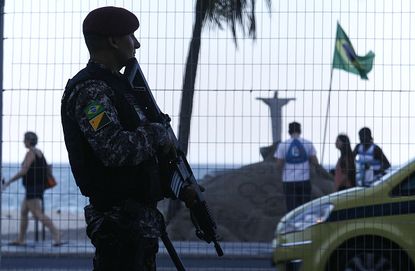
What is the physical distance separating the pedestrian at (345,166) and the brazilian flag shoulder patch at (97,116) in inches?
142

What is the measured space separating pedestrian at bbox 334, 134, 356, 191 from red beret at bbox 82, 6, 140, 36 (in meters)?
3.39

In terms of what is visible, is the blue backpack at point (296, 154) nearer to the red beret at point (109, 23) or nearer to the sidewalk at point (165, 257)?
the sidewalk at point (165, 257)

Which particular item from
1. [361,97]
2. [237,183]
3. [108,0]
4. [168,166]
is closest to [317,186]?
[237,183]

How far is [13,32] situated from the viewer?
7625 mm

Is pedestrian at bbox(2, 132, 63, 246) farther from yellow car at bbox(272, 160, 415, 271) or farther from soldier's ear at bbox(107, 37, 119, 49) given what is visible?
soldier's ear at bbox(107, 37, 119, 49)

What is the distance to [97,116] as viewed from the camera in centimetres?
441

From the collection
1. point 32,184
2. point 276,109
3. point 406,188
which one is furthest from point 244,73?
point 32,184

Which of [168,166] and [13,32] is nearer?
[168,166]

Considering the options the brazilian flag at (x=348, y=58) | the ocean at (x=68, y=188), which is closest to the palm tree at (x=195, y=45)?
the ocean at (x=68, y=188)

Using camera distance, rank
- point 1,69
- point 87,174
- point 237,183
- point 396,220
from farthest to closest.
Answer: point 237,183
point 396,220
point 1,69
point 87,174

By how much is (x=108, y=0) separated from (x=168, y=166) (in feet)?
10.5

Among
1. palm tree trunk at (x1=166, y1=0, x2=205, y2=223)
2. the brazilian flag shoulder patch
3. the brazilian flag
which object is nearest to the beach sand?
palm tree trunk at (x1=166, y1=0, x2=205, y2=223)

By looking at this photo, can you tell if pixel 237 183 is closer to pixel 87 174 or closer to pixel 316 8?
pixel 316 8

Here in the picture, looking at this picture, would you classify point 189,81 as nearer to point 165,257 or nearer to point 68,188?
point 68,188
